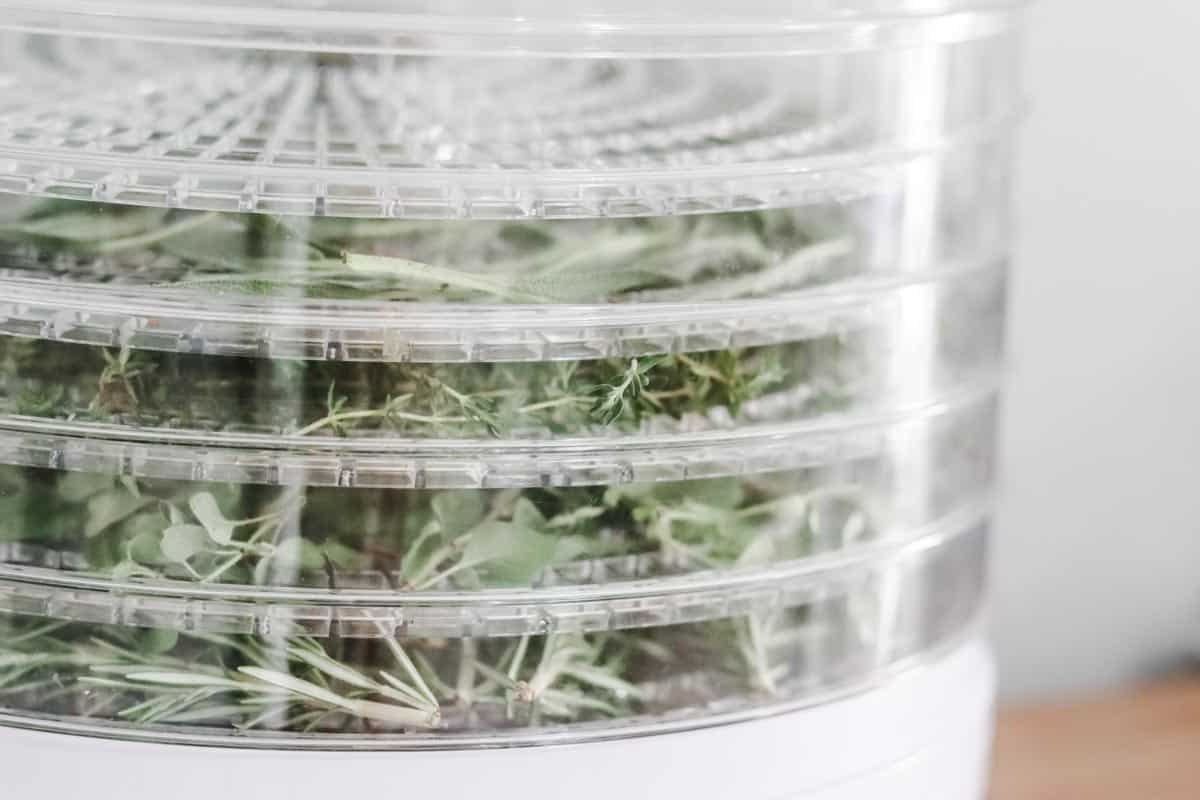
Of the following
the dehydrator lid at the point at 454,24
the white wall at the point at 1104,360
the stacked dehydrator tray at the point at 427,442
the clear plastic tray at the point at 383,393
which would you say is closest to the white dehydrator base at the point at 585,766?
the stacked dehydrator tray at the point at 427,442

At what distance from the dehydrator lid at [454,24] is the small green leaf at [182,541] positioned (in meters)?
0.17

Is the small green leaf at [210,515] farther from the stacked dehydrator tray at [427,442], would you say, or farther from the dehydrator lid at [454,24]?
the dehydrator lid at [454,24]

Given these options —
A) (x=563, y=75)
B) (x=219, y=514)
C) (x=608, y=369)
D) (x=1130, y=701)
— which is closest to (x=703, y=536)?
A: (x=608, y=369)

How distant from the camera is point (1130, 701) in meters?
0.99

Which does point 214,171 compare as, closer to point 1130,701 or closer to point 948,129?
point 948,129

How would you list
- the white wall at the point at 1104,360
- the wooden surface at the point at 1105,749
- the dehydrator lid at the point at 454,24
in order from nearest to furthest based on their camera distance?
the dehydrator lid at the point at 454,24, the wooden surface at the point at 1105,749, the white wall at the point at 1104,360

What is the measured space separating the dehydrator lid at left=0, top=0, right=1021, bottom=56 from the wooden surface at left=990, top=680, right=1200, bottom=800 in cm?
49

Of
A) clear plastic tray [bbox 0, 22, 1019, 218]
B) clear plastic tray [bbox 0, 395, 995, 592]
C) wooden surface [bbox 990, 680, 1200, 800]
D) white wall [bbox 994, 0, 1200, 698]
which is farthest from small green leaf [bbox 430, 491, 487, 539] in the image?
white wall [bbox 994, 0, 1200, 698]

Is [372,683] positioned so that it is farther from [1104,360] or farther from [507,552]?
[1104,360]

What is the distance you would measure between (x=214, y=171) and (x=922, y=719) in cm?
36

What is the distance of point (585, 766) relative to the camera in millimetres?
561

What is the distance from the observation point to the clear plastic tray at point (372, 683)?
55 centimetres

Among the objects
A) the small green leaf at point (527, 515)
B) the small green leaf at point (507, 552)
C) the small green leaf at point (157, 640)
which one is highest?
the small green leaf at point (527, 515)

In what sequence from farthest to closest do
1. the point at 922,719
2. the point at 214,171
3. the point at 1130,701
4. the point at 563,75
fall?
1. the point at 1130,701
2. the point at 563,75
3. the point at 922,719
4. the point at 214,171
